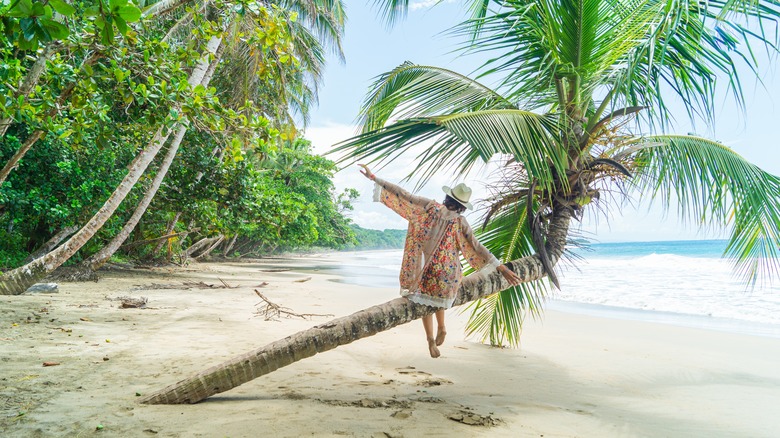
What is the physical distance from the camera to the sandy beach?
2648 millimetres

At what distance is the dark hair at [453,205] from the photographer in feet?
11.1

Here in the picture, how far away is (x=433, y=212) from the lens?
11.2 feet

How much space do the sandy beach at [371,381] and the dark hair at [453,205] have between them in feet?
4.56

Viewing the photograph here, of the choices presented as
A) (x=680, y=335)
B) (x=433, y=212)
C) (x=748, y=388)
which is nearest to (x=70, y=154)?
(x=433, y=212)

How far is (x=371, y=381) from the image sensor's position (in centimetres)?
375

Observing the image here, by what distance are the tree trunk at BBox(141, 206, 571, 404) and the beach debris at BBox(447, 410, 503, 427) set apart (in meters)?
0.72

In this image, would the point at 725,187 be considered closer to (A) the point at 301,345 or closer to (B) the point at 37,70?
(A) the point at 301,345

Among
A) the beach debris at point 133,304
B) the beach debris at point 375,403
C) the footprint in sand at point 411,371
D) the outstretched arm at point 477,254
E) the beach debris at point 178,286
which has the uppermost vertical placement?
the outstretched arm at point 477,254

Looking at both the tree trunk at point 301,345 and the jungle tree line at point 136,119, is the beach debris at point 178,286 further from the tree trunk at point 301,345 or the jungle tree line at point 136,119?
the tree trunk at point 301,345

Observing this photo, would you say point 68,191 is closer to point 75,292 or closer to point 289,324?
point 75,292

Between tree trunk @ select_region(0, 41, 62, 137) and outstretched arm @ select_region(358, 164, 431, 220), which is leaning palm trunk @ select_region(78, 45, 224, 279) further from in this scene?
outstretched arm @ select_region(358, 164, 431, 220)

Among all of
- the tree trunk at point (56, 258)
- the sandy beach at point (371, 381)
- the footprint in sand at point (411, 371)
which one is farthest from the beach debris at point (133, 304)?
the footprint in sand at point (411, 371)

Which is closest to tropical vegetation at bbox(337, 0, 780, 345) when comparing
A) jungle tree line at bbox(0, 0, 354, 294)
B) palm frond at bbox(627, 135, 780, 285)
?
palm frond at bbox(627, 135, 780, 285)

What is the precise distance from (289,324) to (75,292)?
3.97 m
